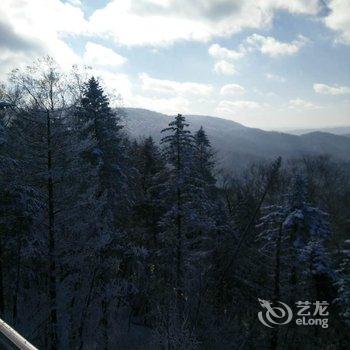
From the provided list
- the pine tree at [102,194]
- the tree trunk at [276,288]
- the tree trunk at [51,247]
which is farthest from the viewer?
the tree trunk at [276,288]

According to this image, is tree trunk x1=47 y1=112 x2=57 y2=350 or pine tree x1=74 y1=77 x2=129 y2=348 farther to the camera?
pine tree x1=74 y1=77 x2=129 y2=348

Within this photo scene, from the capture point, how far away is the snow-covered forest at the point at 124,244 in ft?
49.2

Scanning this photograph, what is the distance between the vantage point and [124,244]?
76.2 feet

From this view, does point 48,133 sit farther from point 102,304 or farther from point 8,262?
point 102,304

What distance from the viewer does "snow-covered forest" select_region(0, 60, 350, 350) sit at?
15.0m

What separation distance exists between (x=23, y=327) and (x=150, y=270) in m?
13.6
